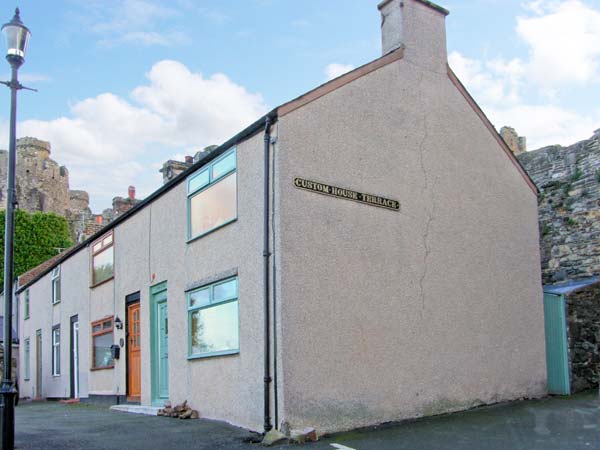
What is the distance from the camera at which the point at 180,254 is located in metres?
12.6

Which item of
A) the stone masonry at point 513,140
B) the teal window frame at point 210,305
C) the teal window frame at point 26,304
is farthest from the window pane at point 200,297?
the teal window frame at point 26,304

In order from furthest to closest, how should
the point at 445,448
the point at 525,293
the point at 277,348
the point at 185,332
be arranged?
the point at 525,293
the point at 185,332
the point at 277,348
the point at 445,448

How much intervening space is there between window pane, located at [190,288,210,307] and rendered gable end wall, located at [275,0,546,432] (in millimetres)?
2546

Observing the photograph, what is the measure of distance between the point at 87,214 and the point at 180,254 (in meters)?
38.5

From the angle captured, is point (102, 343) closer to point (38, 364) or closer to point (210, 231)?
point (210, 231)

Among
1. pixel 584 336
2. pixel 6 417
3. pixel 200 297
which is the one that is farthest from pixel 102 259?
Result: pixel 584 336

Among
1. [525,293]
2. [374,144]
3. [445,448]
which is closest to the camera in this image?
[445,448]

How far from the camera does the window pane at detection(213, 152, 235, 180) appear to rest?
1112 centimetres

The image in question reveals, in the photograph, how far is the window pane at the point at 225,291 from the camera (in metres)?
10.7

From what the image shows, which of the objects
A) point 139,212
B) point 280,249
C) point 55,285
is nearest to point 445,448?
point 280,249

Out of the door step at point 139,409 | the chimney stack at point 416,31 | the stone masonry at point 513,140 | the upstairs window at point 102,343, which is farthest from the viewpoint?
the stone masonry at point 513,140

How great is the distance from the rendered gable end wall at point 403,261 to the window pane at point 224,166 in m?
1.57

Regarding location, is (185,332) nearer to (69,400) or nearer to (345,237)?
(345,237)

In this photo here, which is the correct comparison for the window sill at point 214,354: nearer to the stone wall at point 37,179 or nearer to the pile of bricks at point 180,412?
the pile of bricks at point 180,412
